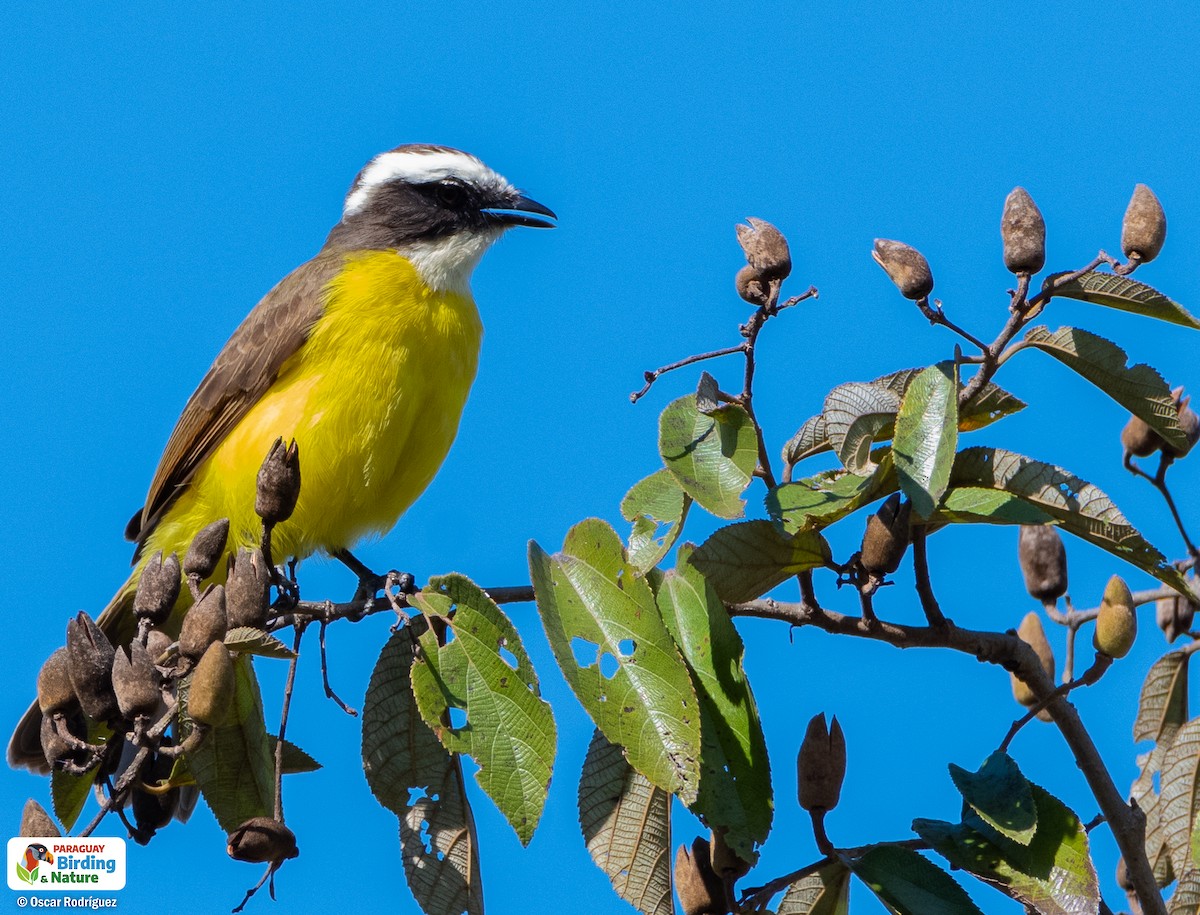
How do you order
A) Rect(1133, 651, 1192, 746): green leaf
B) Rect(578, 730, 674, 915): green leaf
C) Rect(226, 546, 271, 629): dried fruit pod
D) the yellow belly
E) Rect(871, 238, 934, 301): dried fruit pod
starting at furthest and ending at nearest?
the yellow belly
Rect(1133, 651, 1192, 746): green leaf
Rect(578, 730, 674, 915): green leaf
Rect(226, 546, 271, 629): dried fruit pod
Rect(871, 238, 934, 301): dried fruit pod

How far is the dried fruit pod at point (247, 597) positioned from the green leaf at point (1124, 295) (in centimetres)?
151

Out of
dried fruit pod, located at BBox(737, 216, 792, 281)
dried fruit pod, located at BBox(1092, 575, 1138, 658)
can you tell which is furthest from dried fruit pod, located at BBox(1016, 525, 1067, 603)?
dried fruit pod, located at BBox(737, 216, 792, 281)

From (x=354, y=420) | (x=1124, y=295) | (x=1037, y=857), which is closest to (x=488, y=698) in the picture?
(x=1037, y=857)

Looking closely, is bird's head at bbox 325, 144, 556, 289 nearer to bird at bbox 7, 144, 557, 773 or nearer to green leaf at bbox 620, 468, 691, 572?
bird at bbox 7, 144, 557, 773

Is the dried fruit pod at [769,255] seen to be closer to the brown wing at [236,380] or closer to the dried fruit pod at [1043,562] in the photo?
the dried fruit pod at [1043,562]

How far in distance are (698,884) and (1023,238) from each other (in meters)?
1.27

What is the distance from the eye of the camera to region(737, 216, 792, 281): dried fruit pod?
7.66 ft

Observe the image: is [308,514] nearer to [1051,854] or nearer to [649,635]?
[649,635]

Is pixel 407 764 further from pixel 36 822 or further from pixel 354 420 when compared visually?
pixel 354 420

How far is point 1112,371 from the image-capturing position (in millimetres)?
2559

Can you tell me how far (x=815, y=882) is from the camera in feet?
8.45

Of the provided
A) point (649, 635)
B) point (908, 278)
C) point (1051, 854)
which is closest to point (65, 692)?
point (649, 635)

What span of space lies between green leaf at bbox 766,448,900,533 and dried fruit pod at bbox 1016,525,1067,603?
0.69 m

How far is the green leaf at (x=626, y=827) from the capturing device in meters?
2.62
